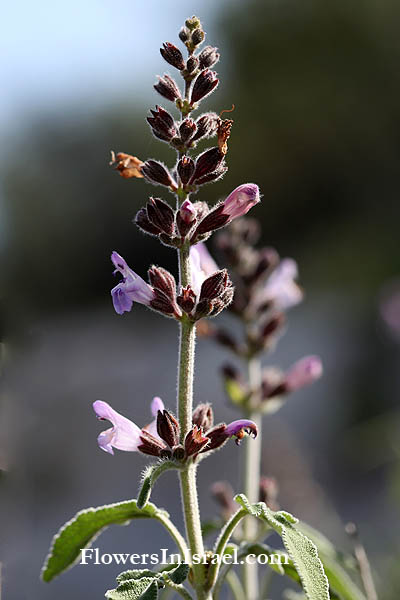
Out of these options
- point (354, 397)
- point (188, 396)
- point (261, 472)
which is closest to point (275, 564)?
point (188, 396)

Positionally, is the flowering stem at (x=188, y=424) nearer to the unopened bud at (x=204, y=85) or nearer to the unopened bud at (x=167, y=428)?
the unopened bud at (x=167, y=428)

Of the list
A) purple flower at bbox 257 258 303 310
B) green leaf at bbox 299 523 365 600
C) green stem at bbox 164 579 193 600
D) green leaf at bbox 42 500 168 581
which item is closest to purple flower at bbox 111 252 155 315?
green leaf at bbox 42 500 168 581

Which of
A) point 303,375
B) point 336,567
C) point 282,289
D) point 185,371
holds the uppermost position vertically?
point 282,289

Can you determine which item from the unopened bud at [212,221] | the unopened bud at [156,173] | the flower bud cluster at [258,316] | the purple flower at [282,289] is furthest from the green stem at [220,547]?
the purple flower at [282,289]

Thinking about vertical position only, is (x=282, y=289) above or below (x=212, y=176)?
above

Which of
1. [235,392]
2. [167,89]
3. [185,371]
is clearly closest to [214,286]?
[185,371]

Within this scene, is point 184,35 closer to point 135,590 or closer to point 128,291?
point 128,291
